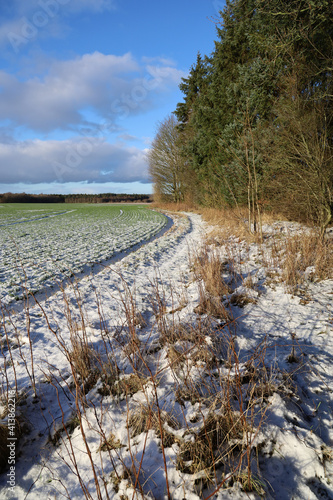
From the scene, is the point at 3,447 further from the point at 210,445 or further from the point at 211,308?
the point at 211,308

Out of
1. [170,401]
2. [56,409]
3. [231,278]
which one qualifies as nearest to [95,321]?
[56,409]

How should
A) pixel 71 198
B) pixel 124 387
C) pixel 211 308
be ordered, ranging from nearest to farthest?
pixel 124 387
pixel 211 308
pixel 71 198

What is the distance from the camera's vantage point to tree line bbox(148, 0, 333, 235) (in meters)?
5.60

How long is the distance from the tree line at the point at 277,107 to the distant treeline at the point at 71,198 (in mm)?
55017

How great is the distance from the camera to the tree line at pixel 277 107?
5602 mm

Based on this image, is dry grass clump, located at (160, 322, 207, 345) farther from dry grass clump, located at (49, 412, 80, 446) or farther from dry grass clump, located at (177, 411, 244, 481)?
dry grass clump, located at (49, 412, 80, 446)

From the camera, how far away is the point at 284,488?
56.9 inches

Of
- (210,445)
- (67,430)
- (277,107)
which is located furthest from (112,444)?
(277,107)

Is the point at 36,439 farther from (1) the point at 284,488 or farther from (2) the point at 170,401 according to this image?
(1) the point at 284,488

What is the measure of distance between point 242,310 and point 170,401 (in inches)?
82.7

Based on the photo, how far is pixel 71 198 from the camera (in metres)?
81.9

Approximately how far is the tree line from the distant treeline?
2166 inches

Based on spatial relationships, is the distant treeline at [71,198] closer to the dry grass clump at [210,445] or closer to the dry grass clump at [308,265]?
the dry grass clump at [308,265]

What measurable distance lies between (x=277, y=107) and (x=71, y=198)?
278 feet
